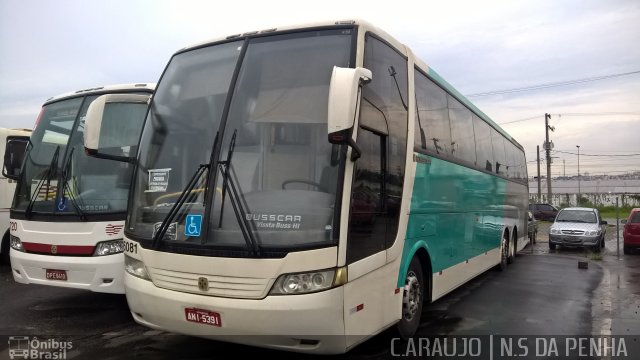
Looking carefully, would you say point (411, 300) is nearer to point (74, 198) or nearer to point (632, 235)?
point (74, 198)

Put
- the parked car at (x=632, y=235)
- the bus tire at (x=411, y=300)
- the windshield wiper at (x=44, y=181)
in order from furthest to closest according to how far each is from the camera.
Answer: the parked car at (x=632, y=235) → the windshield wiper at (x=44, y=181) → the bus tire at (x=411, y=300)

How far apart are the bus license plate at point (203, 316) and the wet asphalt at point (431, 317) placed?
1.20 meters

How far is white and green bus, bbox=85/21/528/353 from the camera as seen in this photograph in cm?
Answer: 393

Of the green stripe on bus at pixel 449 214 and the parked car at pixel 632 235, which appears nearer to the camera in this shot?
the green stripe on bus at pixel 449 214

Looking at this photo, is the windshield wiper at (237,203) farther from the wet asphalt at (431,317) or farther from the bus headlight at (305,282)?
the wet asphalt at (431,317)

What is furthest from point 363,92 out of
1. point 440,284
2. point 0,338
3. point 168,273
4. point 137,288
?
point 0,338

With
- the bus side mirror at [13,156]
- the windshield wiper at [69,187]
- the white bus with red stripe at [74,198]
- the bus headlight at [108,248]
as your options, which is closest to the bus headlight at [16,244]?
the white bus with red stripe at [74,198]

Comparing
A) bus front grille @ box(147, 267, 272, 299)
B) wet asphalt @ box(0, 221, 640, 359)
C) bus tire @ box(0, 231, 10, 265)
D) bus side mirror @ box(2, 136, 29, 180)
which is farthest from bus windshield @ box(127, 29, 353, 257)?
bus tire @ box(0, 231, 10, 265)

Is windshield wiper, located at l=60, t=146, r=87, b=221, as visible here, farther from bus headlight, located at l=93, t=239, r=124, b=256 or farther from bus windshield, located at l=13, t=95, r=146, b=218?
bus headlight, located at l=93, t=239, r=124, b=256

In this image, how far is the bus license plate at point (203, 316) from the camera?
4.08 m

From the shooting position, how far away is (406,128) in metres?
5.62

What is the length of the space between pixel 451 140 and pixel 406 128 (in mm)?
2279

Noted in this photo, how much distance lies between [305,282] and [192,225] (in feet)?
3.61

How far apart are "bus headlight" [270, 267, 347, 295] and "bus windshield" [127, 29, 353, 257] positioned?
23 cm
